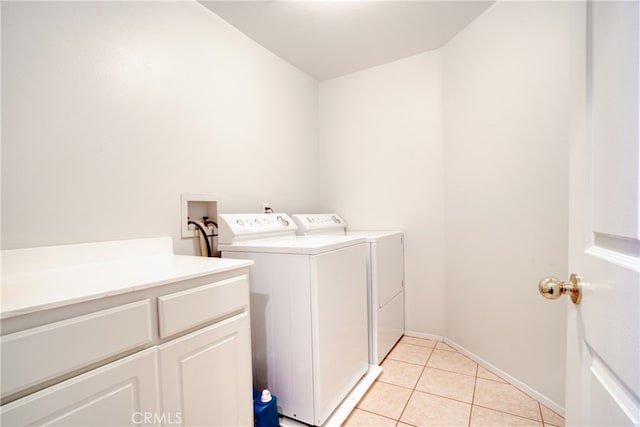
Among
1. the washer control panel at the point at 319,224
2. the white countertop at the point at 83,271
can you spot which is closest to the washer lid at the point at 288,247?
the white countertop at the point at 83,271

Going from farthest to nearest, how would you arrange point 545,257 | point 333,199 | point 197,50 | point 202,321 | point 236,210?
point 333,199
point 236,210
point 197,50
point 545,257
point 202,321

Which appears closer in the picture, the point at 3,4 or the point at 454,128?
the point at 3,4

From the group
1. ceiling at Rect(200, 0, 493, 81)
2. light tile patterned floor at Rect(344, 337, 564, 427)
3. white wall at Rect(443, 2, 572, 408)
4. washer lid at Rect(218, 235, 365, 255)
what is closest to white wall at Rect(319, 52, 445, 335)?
white wall at Rect(443, 2, 572, 408)

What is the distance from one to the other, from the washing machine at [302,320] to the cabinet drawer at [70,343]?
0.66 meters

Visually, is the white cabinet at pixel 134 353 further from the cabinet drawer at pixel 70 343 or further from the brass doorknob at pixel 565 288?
the brass doorknob at pixel 565 288

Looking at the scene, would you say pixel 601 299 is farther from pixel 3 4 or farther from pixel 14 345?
pixel 3 4

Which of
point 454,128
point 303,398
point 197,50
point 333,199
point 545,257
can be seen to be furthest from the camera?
point 333,199

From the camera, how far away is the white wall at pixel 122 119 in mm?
1099

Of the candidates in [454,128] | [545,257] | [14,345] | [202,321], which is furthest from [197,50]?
[545,257]

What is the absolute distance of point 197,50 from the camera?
5.69ft

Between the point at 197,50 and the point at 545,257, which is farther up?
the point at 197,50

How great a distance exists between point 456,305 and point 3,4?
2809mm

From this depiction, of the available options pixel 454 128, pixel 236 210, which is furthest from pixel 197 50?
pixel 454 128

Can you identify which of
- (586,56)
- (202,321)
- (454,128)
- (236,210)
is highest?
(454,128)
